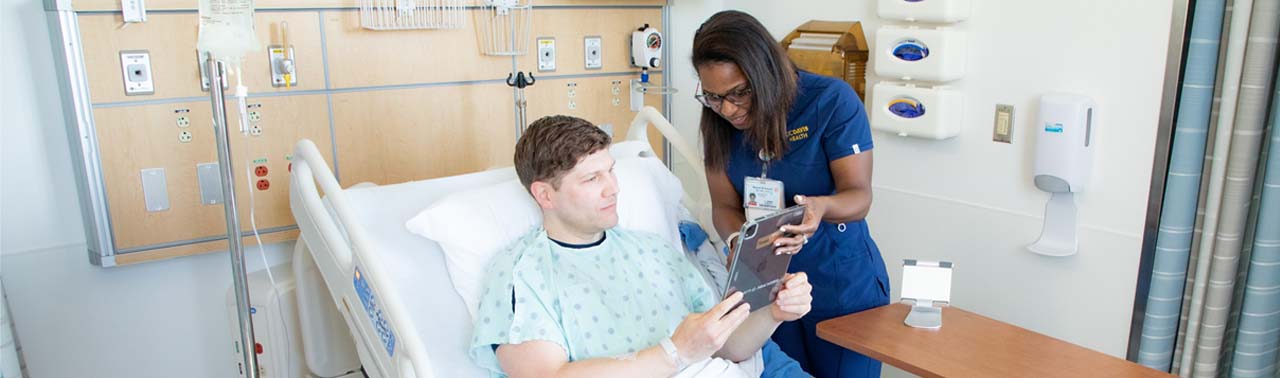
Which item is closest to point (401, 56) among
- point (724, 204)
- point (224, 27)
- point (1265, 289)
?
point (224, 27)

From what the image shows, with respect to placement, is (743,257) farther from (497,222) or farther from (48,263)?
(48,263)

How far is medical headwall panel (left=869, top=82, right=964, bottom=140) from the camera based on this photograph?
2.73 metres

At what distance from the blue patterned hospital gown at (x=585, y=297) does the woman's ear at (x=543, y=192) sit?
85mm

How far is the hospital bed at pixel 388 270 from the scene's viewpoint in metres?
1.69

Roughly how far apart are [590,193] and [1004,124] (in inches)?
57.7

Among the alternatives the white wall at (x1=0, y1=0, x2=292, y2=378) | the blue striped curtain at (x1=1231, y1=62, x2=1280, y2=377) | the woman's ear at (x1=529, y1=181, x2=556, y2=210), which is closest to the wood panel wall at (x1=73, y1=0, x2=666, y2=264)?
the white wall at (x1=0, y1=0, x2=292, y2=378)

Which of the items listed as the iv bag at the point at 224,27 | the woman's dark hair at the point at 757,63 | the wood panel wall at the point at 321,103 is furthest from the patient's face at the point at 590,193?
the wood panel wall at the point at 321,103

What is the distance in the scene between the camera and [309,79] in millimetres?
2715

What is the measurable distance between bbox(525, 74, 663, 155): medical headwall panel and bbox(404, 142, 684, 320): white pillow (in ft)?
3.38

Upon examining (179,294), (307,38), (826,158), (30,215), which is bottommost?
(179,294)

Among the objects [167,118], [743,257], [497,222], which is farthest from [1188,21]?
[167,118]

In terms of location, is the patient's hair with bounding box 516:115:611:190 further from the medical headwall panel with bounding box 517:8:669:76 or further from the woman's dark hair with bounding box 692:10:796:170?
the medical headwall panel with bounding box 517:8:669:76

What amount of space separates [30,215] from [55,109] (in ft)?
1.01

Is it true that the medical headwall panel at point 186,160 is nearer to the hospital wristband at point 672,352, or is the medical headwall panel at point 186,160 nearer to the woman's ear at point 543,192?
the woman's ear at point 543,192
